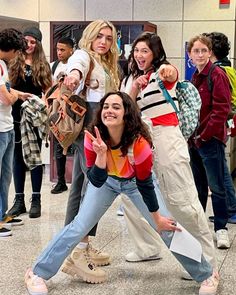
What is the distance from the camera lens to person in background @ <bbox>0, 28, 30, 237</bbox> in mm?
3852

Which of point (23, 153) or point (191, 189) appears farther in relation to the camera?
point (23, 153)

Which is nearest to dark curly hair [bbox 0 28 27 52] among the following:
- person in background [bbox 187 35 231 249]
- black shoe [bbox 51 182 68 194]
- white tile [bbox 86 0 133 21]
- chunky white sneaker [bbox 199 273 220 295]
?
person in background [bbox 187 35 231 249]

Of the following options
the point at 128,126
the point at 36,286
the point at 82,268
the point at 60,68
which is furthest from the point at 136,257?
the point at 60,68

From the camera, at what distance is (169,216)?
2.94 metres

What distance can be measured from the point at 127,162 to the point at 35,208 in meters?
2.01

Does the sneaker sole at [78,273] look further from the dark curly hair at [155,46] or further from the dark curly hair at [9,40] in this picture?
the dark curly hair at [9,40]

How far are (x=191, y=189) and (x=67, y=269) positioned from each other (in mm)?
856

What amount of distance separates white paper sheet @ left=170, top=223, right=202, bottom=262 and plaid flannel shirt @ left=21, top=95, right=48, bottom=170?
1.95 m

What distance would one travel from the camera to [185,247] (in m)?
2.75

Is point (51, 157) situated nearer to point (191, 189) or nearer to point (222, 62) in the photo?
point (222, 62)

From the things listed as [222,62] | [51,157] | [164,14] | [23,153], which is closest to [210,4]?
[164,14]

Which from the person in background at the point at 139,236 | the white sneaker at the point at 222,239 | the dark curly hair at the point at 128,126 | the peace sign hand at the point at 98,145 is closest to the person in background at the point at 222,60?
the white sneaker at the point at 222,239

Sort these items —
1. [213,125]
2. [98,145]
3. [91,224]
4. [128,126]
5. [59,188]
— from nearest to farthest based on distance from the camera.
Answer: [98,145]
[128,126]
[91,224]
[213,125]
[59,188]

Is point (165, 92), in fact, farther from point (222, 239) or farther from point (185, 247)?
point (222, 239)
